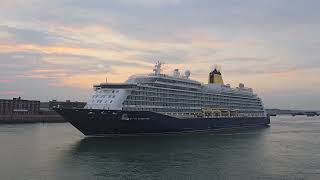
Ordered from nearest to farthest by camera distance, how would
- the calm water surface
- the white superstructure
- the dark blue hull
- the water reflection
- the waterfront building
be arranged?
1. the calm water surface
2. the water reflection
3. the dark blue hull
4. the white superstructure
5. the waterfront building

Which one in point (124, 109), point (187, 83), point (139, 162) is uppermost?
point (187, 83)

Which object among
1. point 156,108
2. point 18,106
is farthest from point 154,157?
point 18,106

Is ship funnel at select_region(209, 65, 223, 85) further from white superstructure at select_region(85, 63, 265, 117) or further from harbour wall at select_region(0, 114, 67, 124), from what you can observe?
harbour wall at select_region(0, 114, 67, 124)

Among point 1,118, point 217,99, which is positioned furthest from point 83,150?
point 1,118

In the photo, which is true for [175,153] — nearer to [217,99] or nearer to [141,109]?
[141,109]

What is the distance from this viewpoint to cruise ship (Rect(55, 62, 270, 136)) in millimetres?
46812

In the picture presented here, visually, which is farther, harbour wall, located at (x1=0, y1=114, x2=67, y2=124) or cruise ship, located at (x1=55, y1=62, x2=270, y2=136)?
harbour wall, located at (x1=0, y1=114, x2=67, y2=124)

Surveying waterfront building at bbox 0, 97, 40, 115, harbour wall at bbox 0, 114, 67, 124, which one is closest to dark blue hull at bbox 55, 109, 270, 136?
harbour wall at bbox 0, 114, 67, 124

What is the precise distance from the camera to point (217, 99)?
227 feet

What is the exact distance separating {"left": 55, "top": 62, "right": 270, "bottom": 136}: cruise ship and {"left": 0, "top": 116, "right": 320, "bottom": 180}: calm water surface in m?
2.04

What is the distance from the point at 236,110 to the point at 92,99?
3248cm

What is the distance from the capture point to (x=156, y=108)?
5278 centimetres

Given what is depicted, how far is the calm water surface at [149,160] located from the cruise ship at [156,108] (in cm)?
204

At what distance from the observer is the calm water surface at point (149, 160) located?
89.3ft
